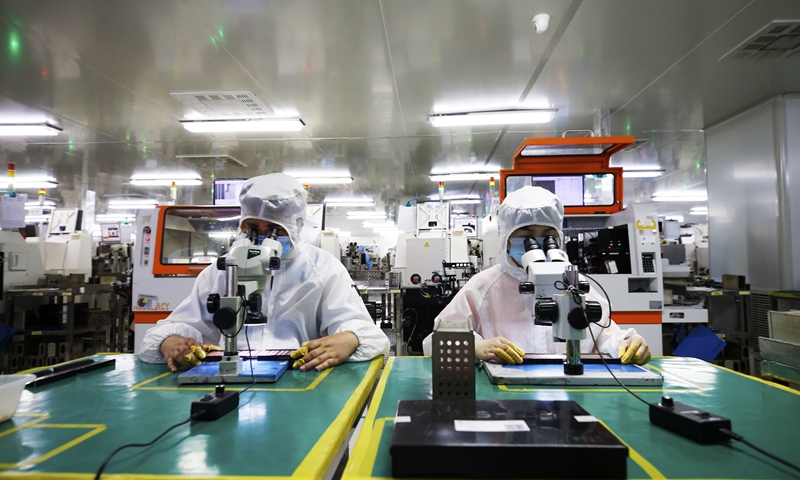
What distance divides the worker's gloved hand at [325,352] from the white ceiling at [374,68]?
2.64 m

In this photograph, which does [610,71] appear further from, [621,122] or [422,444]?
[422,444]

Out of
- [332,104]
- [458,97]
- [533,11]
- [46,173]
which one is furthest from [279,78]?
[46,173]

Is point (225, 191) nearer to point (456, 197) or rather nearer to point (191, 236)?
point (191, 236)

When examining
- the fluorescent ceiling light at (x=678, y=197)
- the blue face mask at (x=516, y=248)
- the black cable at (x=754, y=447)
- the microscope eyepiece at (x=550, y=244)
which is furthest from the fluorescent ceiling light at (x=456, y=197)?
the black cable at (x=754, y=447)

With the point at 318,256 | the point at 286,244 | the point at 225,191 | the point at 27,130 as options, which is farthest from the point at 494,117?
the point at 27,130

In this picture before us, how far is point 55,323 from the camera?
4.63 meters

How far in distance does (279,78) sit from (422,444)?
4.25m

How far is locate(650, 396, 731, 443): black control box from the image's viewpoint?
0.87 m

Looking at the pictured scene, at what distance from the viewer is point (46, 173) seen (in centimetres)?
768

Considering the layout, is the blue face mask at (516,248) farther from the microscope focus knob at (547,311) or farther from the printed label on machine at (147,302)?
the printed label on machine at (147,302)

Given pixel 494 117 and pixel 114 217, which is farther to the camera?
pixel 114 217

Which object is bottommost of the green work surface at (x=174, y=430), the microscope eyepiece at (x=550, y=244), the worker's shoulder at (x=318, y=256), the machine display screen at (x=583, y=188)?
the green work surface at (x=174, y=430)

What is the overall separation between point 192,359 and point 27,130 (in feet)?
20.1

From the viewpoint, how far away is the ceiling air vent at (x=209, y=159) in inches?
266
